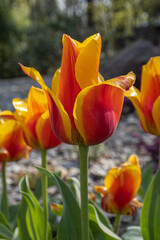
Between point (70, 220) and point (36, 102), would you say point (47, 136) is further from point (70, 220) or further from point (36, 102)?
point (70, 220)

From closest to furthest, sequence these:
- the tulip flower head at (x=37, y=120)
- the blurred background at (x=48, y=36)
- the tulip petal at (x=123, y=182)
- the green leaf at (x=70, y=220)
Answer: the green leaf at (x=70, y=220) < the tulip flower head at (x=37, y=120) < the tulip petal at (x=123, y=182) < the blurred background at (x=48, y=36)

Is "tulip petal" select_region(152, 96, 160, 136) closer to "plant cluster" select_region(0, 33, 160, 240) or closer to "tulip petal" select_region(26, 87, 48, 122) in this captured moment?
"plant cluster" select_region(0, 33, 160, 240)

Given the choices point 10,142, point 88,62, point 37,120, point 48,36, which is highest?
point 48,36

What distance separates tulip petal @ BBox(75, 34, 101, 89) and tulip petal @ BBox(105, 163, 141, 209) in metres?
0.40

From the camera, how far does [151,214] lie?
2.39 ft

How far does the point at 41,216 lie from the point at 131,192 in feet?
0.87

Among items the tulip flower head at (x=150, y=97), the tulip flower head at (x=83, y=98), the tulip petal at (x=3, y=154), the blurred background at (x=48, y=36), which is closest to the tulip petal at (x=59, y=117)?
the tulip flower head at (x=83, y=98)

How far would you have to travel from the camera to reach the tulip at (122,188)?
90 cm

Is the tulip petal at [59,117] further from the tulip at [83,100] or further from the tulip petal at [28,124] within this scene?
the tulip petal at [28,124]

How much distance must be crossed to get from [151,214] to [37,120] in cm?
35

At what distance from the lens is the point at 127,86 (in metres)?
0.52

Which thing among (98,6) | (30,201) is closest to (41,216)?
(30,201)

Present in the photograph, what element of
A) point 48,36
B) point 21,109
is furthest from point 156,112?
point 48,36

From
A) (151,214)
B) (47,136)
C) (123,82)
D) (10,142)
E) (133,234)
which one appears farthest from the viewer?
(10,142)
